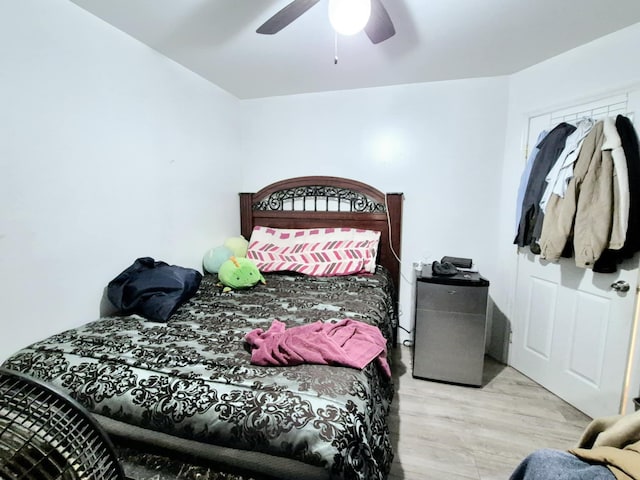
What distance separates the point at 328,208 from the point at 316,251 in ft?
1.72

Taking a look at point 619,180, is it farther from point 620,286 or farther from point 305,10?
point 305,10

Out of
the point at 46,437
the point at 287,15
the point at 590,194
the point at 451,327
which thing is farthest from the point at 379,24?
the point at 451,327

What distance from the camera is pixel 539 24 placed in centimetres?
169

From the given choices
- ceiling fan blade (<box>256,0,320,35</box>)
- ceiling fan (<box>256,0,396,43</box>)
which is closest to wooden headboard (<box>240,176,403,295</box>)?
ceiling fan (<box>256,0,396,43</box>)

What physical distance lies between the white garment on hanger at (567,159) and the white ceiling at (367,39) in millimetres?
352

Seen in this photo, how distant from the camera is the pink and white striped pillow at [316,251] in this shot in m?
2.44

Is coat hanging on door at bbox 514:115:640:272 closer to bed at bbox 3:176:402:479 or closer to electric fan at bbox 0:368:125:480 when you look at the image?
bed at bbox 3:176:402:479

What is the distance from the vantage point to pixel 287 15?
132 cm

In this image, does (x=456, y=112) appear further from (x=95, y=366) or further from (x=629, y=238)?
(x=95, y=366)

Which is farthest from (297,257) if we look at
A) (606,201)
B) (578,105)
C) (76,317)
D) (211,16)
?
(578,105)

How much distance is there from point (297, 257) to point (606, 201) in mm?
2009

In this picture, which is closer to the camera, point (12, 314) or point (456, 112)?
point (12, 314)

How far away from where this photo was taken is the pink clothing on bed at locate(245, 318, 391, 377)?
1145 mm

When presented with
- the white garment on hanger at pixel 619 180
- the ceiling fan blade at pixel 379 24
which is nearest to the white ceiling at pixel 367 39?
the ceiling fan blade at pixel 379 24
